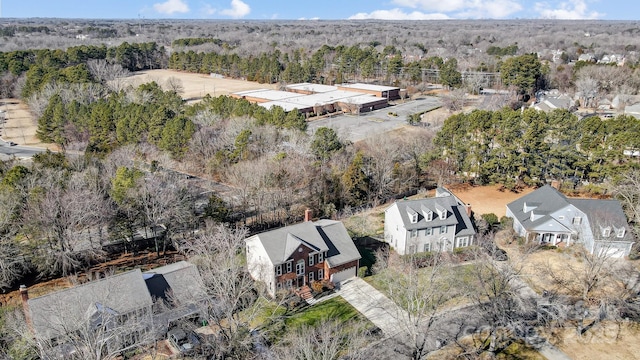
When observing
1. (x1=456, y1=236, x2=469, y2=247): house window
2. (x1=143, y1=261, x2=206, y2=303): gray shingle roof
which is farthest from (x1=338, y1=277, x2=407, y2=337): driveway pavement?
(x1=143, y1=261, x2=206, y2=303): gray shingle roof

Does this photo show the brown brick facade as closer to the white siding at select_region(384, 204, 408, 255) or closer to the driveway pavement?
the driveway pavement

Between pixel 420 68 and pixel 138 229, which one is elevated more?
pixel 420 68

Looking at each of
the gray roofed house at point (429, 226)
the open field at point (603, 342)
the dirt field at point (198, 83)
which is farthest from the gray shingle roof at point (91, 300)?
the dirt field at point (198, 83)

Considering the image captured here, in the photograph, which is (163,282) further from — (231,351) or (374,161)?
(374,161)

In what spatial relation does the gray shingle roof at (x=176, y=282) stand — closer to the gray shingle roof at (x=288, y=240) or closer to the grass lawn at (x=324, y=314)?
the gray shingle roof at (x=288, y=240)

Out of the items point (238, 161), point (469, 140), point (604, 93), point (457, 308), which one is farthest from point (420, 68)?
point (457, 308)
